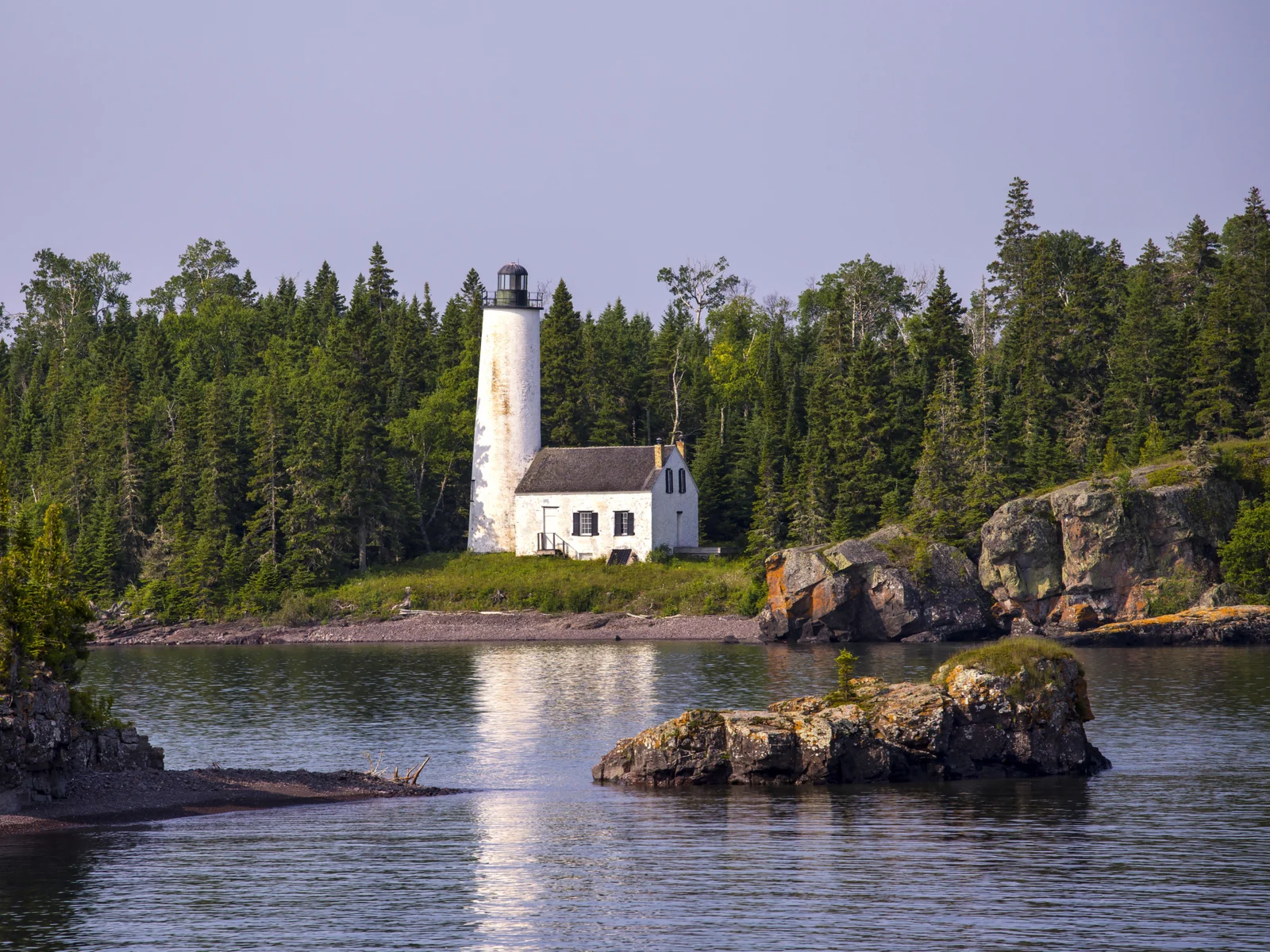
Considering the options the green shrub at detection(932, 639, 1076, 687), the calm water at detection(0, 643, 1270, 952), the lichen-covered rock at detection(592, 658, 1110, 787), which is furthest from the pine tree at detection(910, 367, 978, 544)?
the lichen-covered rock at detection(592, 658, 1110, 787)

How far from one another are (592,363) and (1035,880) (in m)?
71.0

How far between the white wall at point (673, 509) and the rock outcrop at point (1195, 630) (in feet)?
77.0

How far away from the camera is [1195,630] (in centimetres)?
5909

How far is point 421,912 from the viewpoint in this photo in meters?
20.8

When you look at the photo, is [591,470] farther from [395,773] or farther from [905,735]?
[905,735]

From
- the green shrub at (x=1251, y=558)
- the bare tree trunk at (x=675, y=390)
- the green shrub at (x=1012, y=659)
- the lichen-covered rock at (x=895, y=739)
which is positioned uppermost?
the bare tree trunk at (x=675, y=390)

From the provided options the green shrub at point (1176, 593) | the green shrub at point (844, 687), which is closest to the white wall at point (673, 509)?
the green shrub at point (1176, 593)

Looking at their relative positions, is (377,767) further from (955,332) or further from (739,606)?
(955,332)

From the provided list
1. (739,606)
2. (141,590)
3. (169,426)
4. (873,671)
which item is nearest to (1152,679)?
(873,671)

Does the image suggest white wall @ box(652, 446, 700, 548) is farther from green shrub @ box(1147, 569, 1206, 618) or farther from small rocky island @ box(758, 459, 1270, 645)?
green shrub @ box(1147, 569, 1206, 618)

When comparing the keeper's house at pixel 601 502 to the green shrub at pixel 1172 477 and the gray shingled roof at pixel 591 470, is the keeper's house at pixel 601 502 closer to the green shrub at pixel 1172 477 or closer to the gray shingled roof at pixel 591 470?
the gray shingled roof at pixel 591 470

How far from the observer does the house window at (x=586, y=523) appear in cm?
7612

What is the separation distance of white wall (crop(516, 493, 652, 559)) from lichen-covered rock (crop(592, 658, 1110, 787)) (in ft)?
142

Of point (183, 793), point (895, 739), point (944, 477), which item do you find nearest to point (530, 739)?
point (183, 793)
